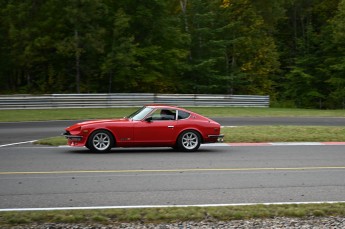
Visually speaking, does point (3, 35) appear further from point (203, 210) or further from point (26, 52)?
point (203, 210)

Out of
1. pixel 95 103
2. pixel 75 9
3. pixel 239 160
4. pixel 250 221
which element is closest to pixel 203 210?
pixel 250 221

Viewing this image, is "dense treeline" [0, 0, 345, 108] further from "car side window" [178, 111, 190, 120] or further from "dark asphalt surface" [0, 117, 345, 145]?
"car side window" [178, 111, 190, 120]

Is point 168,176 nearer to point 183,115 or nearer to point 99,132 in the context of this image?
point 99,132

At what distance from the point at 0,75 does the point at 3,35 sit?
3.00 m

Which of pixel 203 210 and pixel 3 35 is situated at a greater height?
pixel 3 35

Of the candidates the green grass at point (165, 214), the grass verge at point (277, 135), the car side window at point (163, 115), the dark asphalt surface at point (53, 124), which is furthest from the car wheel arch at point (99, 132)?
the green grass at point (165, 214)

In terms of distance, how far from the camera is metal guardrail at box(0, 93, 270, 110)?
1210 inches

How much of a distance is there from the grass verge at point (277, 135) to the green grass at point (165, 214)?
969 centimetres

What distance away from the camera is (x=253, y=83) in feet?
149

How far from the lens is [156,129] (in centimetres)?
1485

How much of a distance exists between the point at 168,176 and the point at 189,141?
14.1 ft

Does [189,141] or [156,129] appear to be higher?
[156,129]

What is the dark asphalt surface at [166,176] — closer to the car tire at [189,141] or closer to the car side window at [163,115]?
the car tire at [189,141]

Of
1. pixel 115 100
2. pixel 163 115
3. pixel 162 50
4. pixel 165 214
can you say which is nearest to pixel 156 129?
pixel 163 115
